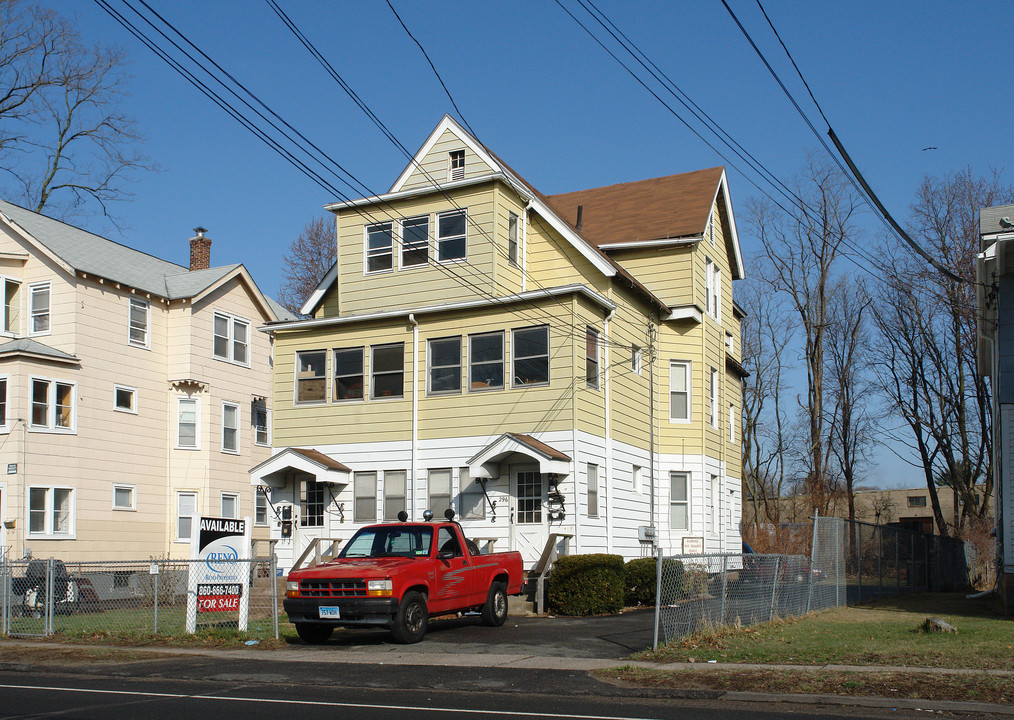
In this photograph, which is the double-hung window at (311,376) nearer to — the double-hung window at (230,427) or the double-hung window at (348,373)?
the double-hung window at (348,373)

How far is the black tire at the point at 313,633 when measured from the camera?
1513 cm

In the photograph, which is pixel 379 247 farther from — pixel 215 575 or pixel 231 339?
pixel 231 339

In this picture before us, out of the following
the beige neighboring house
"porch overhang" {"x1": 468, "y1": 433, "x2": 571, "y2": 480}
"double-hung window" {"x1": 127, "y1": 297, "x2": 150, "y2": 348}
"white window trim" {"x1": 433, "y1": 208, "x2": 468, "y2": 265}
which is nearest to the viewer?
"porch overhang" {"x1": 468, "y1": 433, "x2": 571, "y2": 480}

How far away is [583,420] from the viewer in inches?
856

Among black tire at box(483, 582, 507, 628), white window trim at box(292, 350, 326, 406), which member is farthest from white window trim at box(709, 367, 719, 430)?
black tire at box(483, 582, 507, 628)

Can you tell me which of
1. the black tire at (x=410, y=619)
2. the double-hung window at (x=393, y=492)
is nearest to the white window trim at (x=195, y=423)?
the double-hung window at (x=393, y=492)

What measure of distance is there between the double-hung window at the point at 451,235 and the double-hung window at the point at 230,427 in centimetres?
1378

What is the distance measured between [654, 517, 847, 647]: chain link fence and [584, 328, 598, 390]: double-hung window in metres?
5.62

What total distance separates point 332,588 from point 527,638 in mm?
3223

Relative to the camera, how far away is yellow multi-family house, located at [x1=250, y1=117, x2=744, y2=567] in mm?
21906

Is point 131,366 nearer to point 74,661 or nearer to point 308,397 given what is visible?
point 308,397

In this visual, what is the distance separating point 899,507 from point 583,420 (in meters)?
50.1

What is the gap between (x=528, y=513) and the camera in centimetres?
2189

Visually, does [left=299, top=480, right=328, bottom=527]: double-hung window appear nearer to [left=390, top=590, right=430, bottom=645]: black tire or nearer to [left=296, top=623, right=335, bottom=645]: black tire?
[left=296, top=623, right=335, bottom=645]: black tire
